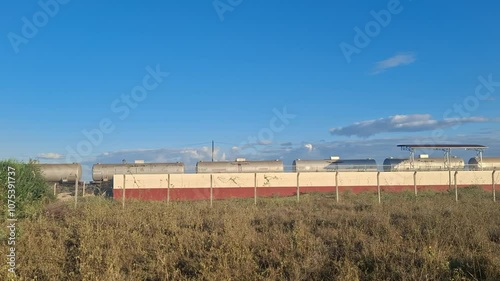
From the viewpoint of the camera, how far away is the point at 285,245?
28.2ft

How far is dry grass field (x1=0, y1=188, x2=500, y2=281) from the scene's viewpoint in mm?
7137

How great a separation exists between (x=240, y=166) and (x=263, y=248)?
121 ft

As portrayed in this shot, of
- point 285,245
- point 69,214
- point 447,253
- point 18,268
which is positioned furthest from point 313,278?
point 69,214

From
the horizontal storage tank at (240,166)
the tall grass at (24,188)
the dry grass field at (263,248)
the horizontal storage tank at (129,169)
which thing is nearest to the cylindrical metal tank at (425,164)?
the horizontal storage tank at (240,166)

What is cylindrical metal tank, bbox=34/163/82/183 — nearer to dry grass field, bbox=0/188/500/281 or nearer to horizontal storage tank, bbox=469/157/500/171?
dry grass field, bbox=0/188/500/281

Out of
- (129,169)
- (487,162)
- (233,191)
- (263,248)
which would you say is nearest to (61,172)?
(129,169)

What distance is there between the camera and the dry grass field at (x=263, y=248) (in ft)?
23.4

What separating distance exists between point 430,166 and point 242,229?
4225 cm

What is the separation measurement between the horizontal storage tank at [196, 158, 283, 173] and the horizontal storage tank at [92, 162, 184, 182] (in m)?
2.46

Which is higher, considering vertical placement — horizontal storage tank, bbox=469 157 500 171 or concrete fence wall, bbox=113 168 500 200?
horizontal storage tank, bbox=469 157 500 171

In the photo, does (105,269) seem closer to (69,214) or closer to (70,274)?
(70,274)

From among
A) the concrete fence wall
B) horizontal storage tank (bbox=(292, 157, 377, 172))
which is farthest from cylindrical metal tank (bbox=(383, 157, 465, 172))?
the concrete fence wall

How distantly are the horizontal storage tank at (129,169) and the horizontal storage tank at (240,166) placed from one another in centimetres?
246

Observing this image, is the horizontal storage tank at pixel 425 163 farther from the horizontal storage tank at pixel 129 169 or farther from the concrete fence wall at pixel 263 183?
the horizontal storage tank at pixel 129 169
